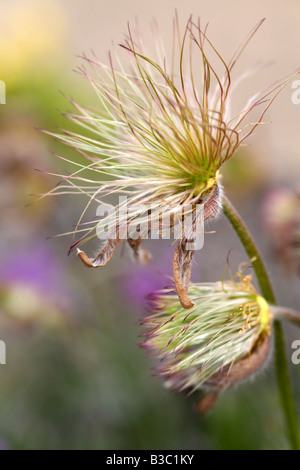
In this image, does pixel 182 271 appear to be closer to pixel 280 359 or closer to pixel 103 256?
pixel 103 256

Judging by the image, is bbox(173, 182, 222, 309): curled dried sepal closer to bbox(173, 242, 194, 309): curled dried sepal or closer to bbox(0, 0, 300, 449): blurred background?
bbox(173, 242, 194, 309): curled dried sepal

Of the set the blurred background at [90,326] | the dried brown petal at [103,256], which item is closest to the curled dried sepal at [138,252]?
the dried brown petal at [103,256]

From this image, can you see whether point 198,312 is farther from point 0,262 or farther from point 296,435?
point 0,262

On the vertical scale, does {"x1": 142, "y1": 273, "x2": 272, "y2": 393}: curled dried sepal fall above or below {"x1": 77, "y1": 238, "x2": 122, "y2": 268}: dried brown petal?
below

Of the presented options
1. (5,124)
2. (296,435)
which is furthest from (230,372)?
(5,124)

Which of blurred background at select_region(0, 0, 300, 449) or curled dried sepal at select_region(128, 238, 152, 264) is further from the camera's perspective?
blurred background at select_region(0, 0, 300, 449)

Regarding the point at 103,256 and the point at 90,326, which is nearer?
the point at 103,256

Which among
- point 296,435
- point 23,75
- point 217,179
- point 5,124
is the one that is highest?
point 23,75

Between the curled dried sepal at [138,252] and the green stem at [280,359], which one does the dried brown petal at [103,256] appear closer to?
the curled dried sepal at [138,252]

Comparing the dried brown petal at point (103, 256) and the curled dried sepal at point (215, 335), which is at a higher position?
the dried brown petal at point (103, 256)

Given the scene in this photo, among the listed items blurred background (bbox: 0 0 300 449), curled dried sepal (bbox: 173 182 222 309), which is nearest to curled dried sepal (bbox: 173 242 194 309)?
curled dried sepal (bbox: 173 182 222 309)

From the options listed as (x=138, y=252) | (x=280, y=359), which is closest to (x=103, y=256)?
(x=138, y=252)
